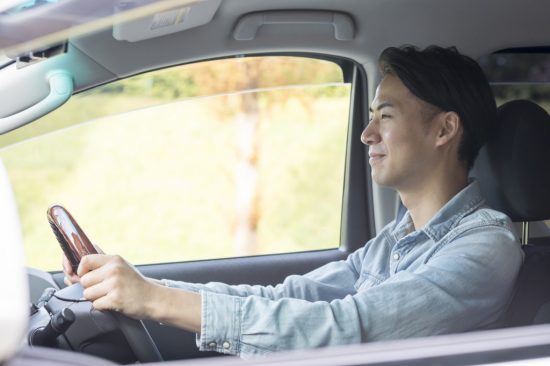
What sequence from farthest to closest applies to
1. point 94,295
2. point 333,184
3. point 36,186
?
point 333,184 → point 36,186 → point 94,295

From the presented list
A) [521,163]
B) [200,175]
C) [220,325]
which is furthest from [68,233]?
[200,175]

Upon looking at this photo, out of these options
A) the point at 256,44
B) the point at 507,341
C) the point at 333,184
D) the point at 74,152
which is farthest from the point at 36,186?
the point at 507,341

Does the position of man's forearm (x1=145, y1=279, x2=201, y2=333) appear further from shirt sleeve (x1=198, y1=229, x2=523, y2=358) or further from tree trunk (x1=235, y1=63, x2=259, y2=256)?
tree trunk (x1=235, y1=63, x2=259, y2=256)

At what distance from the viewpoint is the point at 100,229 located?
348 inches

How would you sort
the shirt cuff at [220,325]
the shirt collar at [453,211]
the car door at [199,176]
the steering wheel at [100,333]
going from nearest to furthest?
the shirt cuff at [220,325]
the steering wheel at [100,333]
the shirt collar at [453,211]
the car door at [199,176]

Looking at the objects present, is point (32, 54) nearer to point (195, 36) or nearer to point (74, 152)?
point (195, 36)

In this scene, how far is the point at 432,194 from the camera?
8.61ft

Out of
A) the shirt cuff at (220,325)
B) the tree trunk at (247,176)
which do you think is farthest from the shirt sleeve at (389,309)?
the tree trunk at (247,176)

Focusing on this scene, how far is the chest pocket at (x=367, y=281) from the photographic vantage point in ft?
8.77

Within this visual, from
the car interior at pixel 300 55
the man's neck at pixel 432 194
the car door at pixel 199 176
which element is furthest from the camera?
the car door at pixel 199 176

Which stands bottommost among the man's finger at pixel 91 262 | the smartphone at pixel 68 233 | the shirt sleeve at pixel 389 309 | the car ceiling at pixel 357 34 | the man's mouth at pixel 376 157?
the shirt sleeve at pixel 389 309

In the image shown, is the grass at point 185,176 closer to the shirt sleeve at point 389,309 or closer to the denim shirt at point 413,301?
the denim shirt at point 413,301

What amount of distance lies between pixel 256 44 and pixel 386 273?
877 mm

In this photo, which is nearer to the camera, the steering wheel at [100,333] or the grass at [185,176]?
the steering wheel at [100,333]
